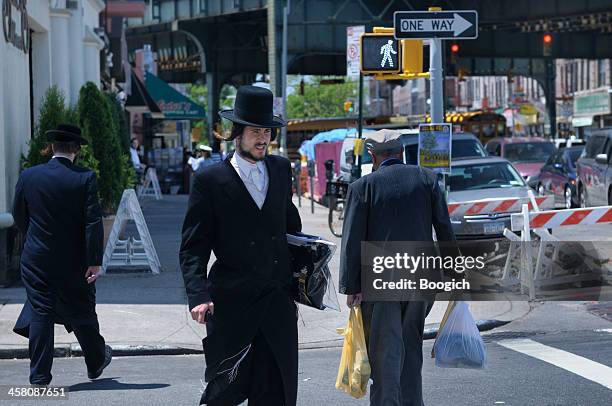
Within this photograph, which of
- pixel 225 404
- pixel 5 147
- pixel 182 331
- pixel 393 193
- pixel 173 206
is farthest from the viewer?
pixel 173 206

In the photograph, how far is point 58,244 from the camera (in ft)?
27.5

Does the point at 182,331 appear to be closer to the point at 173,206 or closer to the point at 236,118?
the point at 236,118

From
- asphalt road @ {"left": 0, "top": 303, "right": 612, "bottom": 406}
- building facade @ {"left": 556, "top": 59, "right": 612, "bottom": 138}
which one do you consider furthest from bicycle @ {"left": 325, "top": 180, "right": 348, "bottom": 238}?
building facade @ {"left": 556, "top": 59, "right": 612, "bottom": 138}

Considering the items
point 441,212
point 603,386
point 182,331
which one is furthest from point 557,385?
point 182,331

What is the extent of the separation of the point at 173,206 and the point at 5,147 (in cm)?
1753

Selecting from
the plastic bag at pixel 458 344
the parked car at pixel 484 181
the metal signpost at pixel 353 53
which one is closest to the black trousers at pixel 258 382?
the plastic bag at pixel 458 344

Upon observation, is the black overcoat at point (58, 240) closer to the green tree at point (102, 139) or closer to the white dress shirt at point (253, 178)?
the white dress shirt at point (253, 178)

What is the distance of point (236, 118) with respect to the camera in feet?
19.8

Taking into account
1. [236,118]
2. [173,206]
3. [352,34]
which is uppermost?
[352,34]

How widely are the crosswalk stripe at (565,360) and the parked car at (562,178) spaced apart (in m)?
15.7

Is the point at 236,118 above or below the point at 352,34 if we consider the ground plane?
below

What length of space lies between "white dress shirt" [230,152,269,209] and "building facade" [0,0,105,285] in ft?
27.6

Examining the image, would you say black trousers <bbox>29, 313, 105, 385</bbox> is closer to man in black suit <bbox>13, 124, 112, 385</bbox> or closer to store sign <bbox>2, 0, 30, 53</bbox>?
man in black suit <bbox>13, 124, 112, 385</bbox>

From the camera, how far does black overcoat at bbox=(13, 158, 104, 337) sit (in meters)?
8.34
